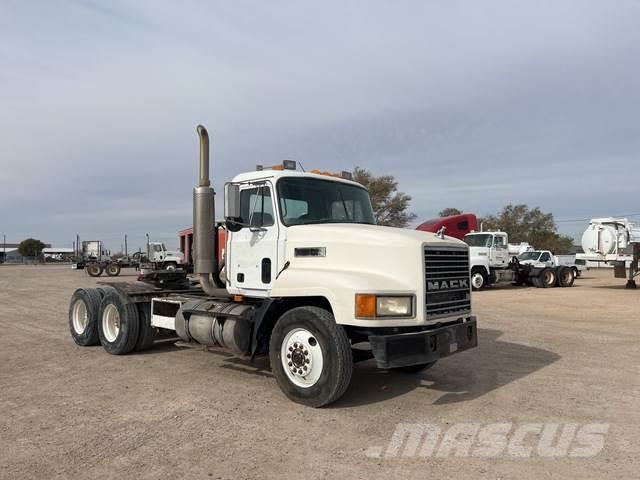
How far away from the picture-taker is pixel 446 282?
5.79m

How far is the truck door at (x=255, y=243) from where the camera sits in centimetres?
636

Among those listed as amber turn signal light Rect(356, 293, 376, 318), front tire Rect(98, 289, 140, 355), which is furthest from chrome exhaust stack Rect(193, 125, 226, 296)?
amber turn signal light Rect(356, 293, 376, 318)

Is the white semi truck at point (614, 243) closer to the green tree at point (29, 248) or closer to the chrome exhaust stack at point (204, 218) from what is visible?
the chrome exhaust stack at point (204, 218)

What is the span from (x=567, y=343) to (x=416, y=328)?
5346 mm

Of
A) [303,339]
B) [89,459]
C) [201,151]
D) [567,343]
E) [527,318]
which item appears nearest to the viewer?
[89,459]

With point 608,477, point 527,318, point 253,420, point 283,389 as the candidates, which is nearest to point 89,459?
point 253,420

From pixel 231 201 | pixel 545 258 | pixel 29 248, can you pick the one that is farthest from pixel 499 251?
pixel 29 248

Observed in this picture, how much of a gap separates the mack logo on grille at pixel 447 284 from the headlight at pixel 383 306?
1.16ft

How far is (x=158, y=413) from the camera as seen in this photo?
17.3ft

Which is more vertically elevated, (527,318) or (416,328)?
(416,328)

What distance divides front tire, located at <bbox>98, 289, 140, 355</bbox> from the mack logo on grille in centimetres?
490

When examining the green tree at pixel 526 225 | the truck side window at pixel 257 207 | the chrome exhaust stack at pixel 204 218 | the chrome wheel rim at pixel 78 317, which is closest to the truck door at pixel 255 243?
the truck side window at pixel 257 207

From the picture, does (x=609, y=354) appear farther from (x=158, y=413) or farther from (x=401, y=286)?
(x=158, y=413)

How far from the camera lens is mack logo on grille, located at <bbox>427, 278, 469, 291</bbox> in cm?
550
